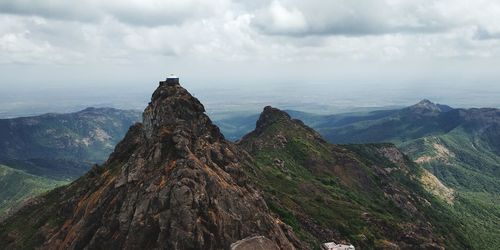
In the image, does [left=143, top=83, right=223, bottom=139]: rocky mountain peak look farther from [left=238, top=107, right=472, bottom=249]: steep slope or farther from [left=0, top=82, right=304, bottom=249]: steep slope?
[left=238, top=107, right=472, bottom=249]: steep slope

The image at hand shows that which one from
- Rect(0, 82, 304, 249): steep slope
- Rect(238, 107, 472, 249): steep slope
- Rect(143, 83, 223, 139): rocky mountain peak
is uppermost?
Rect(143, 83, 223, 139): rocky mountain peak

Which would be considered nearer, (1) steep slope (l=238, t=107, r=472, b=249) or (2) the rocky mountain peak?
(2) the rocky mountain peak

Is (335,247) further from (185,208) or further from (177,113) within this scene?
(177,113)

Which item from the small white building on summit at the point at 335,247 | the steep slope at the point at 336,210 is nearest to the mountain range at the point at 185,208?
the steep slope at the point at 336,210

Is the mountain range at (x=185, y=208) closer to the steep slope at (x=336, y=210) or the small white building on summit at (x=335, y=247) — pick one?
the steep slope at (x=336, y=210)

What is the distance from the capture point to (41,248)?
286ft

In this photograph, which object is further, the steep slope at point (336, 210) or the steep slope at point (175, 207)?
the steep slope at point (336, 210)

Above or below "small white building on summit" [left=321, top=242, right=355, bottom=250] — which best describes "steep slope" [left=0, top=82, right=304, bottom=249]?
above

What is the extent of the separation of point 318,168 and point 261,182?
226 ft

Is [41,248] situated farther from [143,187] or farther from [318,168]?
[318,168]

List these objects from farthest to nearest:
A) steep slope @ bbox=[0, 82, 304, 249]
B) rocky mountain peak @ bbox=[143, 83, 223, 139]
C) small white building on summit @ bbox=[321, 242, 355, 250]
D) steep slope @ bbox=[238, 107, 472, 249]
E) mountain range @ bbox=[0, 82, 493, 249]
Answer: steep slope @ bbox=[238, 107, 472, 249], rocky mountain peak @ bbox=[143, 83, 223, 139], small white building on summit @ bbox=[321, 242, 355, 250], mountain range @ bbox=[0, 82, 493, 249], steep slope @ bbox=[0, 82, 304, 249]

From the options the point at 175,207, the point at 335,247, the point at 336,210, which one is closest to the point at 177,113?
the point at 335,247

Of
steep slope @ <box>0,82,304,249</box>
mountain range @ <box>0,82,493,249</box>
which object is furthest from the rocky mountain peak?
steep slope @ <box>0,82,304,249</box>

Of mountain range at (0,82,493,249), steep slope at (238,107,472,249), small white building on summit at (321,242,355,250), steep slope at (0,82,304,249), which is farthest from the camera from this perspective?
steep slope at (238,107,472,249)
